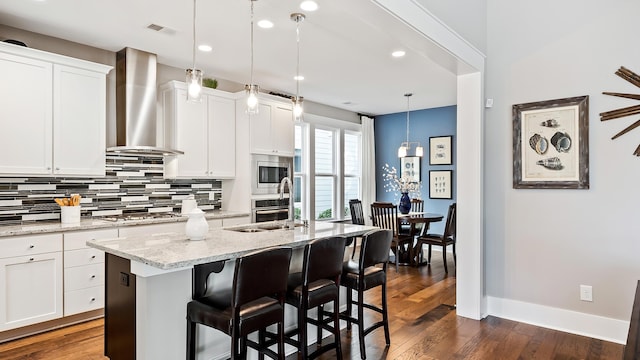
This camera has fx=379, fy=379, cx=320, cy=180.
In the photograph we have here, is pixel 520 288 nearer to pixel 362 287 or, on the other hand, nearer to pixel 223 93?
pixel 362 287

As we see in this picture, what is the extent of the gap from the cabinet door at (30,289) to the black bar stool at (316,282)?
7.35 ft

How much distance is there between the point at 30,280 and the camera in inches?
125

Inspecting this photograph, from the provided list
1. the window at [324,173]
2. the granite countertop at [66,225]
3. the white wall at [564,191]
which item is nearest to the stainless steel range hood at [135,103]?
the granite countertop at [66,225]

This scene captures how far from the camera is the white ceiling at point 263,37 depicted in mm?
3041

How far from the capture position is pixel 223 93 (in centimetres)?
491

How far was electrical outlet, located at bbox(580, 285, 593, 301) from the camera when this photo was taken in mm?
3152

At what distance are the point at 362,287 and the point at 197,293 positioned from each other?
1.15 m

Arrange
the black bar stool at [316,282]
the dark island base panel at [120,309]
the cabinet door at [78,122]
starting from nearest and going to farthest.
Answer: the dark island base panel at [120,309], the black bar stool at [316,282], the cabinet door at [78,122]

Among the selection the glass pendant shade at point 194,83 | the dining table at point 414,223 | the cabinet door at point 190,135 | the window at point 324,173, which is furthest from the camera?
the window at point 324,173

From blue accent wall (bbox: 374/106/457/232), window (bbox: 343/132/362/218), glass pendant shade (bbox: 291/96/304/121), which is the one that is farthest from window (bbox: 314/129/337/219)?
glass pendant shade (bbox: 291/96/304/121)

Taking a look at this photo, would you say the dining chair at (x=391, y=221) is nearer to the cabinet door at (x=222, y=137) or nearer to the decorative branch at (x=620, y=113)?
the cabinet door at (x=222, y=137)

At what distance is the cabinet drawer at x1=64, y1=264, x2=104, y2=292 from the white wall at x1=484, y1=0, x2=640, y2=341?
3.74 m

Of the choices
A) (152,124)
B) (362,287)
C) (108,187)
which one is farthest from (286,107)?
(362,287)

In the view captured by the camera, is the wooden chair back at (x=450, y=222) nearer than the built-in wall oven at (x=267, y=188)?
No
